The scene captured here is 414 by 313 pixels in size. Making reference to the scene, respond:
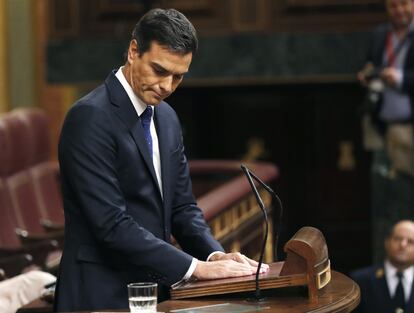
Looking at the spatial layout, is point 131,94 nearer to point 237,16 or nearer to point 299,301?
point 299,301

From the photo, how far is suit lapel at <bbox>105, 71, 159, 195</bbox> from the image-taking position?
346cm

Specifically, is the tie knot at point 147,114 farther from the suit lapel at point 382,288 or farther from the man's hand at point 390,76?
the man's hand at point 390,76

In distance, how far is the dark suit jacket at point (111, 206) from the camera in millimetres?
3365

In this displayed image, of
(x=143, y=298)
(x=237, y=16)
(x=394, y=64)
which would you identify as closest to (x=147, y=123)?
(x=143, y=298)

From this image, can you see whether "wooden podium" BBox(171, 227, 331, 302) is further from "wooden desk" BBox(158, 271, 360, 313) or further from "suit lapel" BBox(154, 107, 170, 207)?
"suit lapel" BBox(154, 107, 170, 207)

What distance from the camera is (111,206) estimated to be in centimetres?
335

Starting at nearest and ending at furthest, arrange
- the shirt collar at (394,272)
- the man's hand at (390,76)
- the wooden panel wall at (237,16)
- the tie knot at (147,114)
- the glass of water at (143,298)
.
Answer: the glass of water at (143,298), the tie knot at (147,114), the shirt collar at (394,272), the man's hand at (390,76), the wooden panel wall at (237,16)

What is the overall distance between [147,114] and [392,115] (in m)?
4.61

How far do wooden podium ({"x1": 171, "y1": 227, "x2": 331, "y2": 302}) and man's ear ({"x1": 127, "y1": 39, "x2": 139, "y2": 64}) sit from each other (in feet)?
2.05

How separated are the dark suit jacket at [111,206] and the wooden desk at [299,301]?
13cm

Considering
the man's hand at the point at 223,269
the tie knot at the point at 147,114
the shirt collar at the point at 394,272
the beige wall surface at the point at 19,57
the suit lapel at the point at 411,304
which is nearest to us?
the man's hand at the point at 223,269

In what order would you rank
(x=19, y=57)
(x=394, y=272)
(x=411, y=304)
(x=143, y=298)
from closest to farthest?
1. (x=143, y=298)
2. (x=411, y=304)
3. (x=394, y=272)
4. (x=19, y=57)

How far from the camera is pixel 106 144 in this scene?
3400 millimetres

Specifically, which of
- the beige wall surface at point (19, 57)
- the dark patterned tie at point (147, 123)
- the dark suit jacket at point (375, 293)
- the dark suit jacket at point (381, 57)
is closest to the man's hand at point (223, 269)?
the dark patterned tie at point (147, 123)
